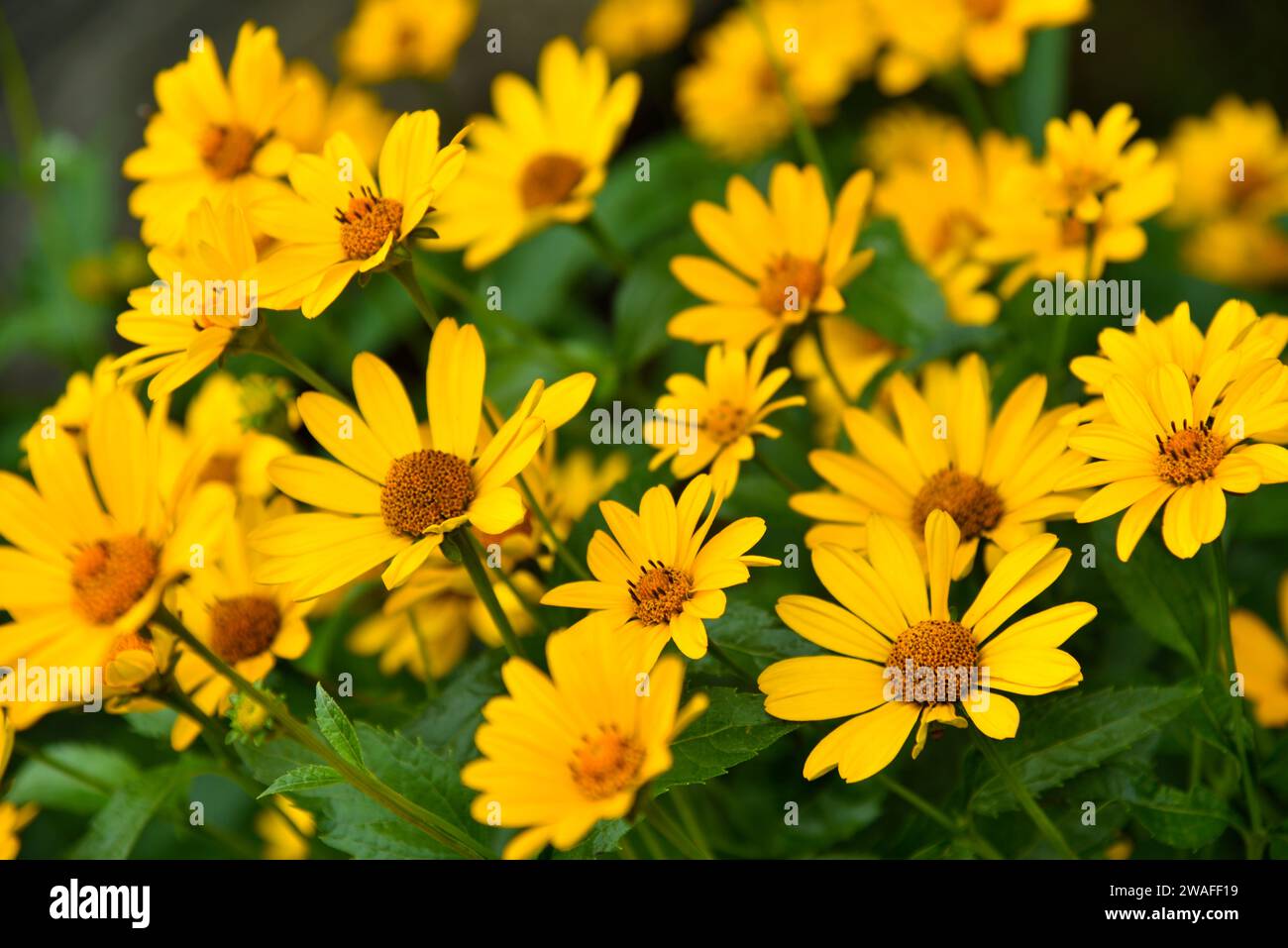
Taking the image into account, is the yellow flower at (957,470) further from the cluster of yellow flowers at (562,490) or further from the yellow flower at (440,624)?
the yellow flower at (440,624)

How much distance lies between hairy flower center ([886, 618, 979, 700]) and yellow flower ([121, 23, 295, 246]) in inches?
26.2

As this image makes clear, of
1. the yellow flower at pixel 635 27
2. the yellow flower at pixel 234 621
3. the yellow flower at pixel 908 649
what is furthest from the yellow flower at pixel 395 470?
the yellow flower at pixel 635 27

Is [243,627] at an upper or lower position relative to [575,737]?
upper

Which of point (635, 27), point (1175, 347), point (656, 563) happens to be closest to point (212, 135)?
point (656, 563)

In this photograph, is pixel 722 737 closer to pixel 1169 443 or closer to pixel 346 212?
pixel 1169 443

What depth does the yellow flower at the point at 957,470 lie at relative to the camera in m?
0.95

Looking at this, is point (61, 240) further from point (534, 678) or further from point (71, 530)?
point (534, 678)

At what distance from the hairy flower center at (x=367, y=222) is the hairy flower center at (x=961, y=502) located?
438 mm

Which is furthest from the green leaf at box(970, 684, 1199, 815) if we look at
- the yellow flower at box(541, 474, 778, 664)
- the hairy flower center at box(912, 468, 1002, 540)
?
the yellow flower at box(541, 474, 778, 664)

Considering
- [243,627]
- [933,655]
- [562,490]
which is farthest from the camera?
[562,490]

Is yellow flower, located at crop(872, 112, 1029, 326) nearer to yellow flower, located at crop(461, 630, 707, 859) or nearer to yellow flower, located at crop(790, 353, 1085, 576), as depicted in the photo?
yellow flower, located at crop(790, 353, 1085, 576)

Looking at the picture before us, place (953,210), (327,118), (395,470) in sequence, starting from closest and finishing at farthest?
1. (395,470)
2. (953,210)
3. (327,118)

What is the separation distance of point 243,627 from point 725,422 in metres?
0.42

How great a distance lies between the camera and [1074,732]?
35.5 inches
